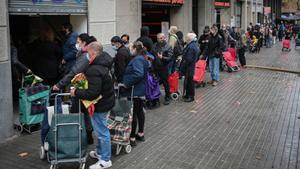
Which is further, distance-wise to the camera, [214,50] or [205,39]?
[205,39]

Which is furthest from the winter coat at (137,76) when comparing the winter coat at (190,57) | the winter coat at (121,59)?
the winter coat at (190,57)

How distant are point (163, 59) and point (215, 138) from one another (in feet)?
11.0

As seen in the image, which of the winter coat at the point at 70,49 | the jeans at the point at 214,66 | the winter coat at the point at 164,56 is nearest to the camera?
the winter coat at the point at 70,49

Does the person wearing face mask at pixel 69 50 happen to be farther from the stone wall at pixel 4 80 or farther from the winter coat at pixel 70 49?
the stone wall at pixel 4 80

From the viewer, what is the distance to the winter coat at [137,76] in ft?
22.0

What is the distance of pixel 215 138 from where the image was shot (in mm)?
7480

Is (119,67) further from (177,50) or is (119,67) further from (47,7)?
(177,50)

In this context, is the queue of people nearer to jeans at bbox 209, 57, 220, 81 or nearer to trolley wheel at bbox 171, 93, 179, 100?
jeans at bbox 209, 57, 220, 81

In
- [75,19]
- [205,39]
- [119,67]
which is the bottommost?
[119,67]

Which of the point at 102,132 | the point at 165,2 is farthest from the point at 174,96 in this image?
the point at 165,2

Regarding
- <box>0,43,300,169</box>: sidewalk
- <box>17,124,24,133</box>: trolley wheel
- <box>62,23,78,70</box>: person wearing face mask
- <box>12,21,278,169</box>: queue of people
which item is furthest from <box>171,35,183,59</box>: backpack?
<box>17,124,24,133</box>: trolley wheel

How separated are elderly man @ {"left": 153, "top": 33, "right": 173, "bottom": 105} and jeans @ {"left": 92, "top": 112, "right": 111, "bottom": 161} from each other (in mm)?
4264

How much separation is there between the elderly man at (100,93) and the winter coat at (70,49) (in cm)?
285

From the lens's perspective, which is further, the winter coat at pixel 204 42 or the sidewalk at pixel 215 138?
the winter coat at pixel 204 42
